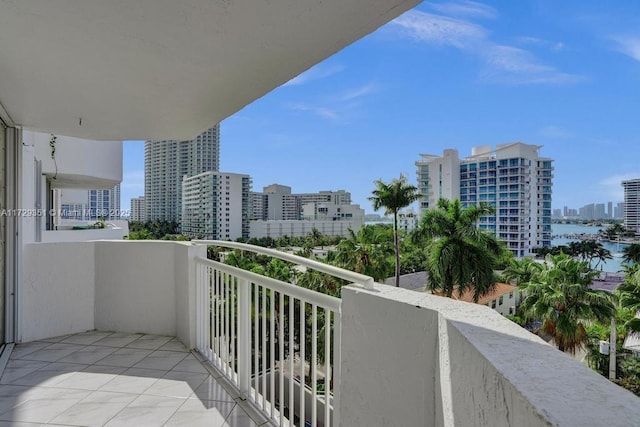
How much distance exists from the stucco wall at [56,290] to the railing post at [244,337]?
2.43m

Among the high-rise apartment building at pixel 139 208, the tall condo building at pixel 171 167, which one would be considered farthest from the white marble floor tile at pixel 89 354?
the high-rise apartment building at pixel 139 208

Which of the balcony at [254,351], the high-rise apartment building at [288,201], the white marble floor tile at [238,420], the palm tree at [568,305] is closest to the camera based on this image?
the balcony at [254,351]

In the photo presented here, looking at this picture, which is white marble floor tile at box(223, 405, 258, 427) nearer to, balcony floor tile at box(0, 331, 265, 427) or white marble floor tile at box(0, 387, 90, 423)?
balcony floor tile at box(0, 331, 265, 427)

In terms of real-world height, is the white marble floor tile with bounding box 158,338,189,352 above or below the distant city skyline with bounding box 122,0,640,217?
below

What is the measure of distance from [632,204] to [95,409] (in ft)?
147

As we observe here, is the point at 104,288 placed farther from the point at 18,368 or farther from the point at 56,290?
the point at 18,368

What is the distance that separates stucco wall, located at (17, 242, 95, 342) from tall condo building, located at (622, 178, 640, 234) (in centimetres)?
4249

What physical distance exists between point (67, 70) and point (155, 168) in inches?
1951

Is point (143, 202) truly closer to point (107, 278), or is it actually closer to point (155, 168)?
point (155, 168)

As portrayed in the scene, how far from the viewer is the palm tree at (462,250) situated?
20.3m

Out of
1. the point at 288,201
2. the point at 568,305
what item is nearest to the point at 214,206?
the point at 288,201

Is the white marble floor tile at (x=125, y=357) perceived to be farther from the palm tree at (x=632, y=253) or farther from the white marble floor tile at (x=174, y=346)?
the palm tree at (x=632, y=253)

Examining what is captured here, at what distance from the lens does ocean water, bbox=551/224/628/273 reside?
41.7 m

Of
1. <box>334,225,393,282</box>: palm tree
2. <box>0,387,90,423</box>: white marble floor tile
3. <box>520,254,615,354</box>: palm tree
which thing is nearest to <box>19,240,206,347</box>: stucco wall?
<box>0,387,90,423</box>: white marble floor tile
